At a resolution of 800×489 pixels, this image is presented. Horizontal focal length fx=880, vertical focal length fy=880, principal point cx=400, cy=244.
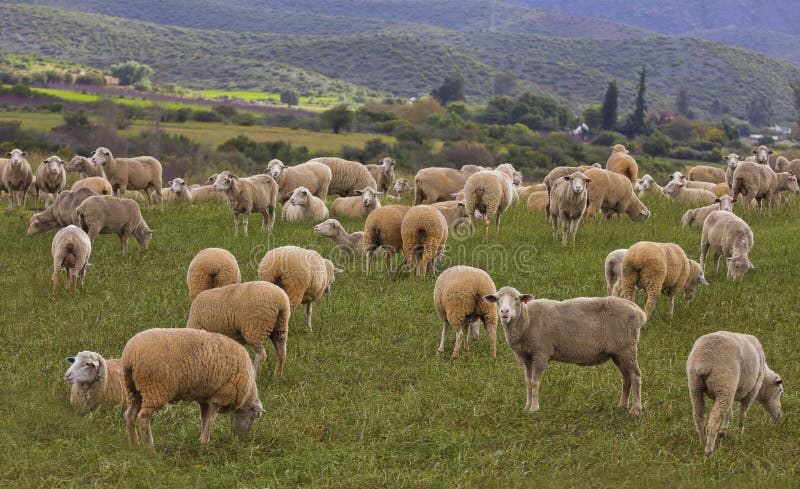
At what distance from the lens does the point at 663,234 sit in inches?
718

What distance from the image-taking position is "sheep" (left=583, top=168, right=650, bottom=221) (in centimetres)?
1941

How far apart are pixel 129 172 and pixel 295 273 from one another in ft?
42.5

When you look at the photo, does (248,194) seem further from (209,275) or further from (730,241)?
(730,241)

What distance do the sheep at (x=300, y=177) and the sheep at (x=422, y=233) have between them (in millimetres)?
7315

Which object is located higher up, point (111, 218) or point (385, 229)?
point (385, 229)

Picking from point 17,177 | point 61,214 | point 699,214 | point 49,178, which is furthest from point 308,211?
point 699,214

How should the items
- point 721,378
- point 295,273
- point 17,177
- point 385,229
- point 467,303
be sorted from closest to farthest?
1. point 721,378
2. point 467,303
3. point 295,273
4. point 385,229
5. point 17,177

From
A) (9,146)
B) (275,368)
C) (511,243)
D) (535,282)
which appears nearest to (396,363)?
(275,368)

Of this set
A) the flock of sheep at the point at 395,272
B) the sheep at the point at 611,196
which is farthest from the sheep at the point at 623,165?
the sheep at the point at 611,196

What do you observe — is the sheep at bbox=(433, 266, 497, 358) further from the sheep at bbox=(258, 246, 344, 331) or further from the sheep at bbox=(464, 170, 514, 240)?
the sheep at bbox=(464, 170, 514, 240)

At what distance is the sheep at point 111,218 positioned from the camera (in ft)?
54.0

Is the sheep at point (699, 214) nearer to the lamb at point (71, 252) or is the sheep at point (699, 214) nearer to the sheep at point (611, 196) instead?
the sheep at point (611, 196)

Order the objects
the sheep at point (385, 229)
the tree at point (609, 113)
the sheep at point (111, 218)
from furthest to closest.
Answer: the tree at point (609, 113) < the sheep at point (111, 218) < the sheep at point (385, 229)

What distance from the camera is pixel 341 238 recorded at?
17469mm
